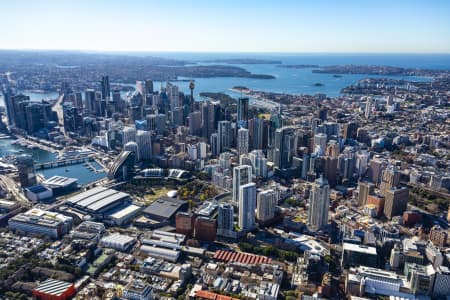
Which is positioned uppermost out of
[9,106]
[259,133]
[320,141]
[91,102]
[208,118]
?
[9,106]

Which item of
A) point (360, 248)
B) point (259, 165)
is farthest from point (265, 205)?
point (259, 165)

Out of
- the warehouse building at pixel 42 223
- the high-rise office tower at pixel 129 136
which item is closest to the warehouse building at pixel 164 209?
the warehouse building at pixel 42 223

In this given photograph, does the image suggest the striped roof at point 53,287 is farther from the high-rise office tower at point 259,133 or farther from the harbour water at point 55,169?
the high-rise office tower at point 259,133

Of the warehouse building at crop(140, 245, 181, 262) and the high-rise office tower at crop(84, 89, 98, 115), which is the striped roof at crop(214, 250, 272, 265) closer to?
the warehouse building at crop(140, 245, 181, 262)

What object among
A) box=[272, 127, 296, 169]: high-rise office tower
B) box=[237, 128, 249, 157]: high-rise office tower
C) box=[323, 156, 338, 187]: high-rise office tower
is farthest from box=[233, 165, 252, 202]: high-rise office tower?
box=[237, 128, 249, 157]: high-rise office tower

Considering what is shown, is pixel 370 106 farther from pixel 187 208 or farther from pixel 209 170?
pixel 187 208

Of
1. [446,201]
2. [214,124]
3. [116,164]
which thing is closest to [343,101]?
[214,124]

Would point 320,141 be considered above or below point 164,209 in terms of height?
above

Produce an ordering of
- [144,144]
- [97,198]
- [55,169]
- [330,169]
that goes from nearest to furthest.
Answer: [97,198]
[330,169]
[55,169]
[144,144]

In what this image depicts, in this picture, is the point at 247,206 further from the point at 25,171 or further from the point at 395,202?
the point at 25,171
